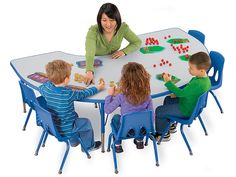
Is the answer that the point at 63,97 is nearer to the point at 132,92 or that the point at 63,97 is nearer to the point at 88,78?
the point at 88,78

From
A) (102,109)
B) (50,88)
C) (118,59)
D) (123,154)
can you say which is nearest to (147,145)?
(123,154)

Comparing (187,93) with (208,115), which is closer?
(187,93)

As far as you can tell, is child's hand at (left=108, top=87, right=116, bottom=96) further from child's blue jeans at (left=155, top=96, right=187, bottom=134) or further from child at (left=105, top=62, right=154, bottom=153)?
child's blue jeans at (left=155, top=96, right=187, bottom=134)

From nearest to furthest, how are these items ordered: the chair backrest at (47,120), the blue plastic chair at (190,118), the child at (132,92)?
the child at (132,92) → the chair backrest at (47,120) → the blue plastic chair at (190,118)

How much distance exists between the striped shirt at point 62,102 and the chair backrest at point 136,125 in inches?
20.1

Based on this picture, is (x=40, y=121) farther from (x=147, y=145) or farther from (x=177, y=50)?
(x=177, y=50)

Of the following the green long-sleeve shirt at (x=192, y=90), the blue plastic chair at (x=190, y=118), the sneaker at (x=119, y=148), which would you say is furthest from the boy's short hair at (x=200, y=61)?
the sneaker at (x=119, y=148)

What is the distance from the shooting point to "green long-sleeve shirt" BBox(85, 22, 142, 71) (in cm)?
495

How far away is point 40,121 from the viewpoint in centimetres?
445

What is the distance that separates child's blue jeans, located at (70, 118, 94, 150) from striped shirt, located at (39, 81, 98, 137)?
0.28 ft

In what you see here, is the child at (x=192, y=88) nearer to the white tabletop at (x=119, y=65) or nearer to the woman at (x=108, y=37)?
the white tabletop at (x=119, y=65)

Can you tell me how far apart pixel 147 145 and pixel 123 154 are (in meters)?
0.33

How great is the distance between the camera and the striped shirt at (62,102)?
13.5ft

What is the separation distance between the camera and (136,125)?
4.18m
